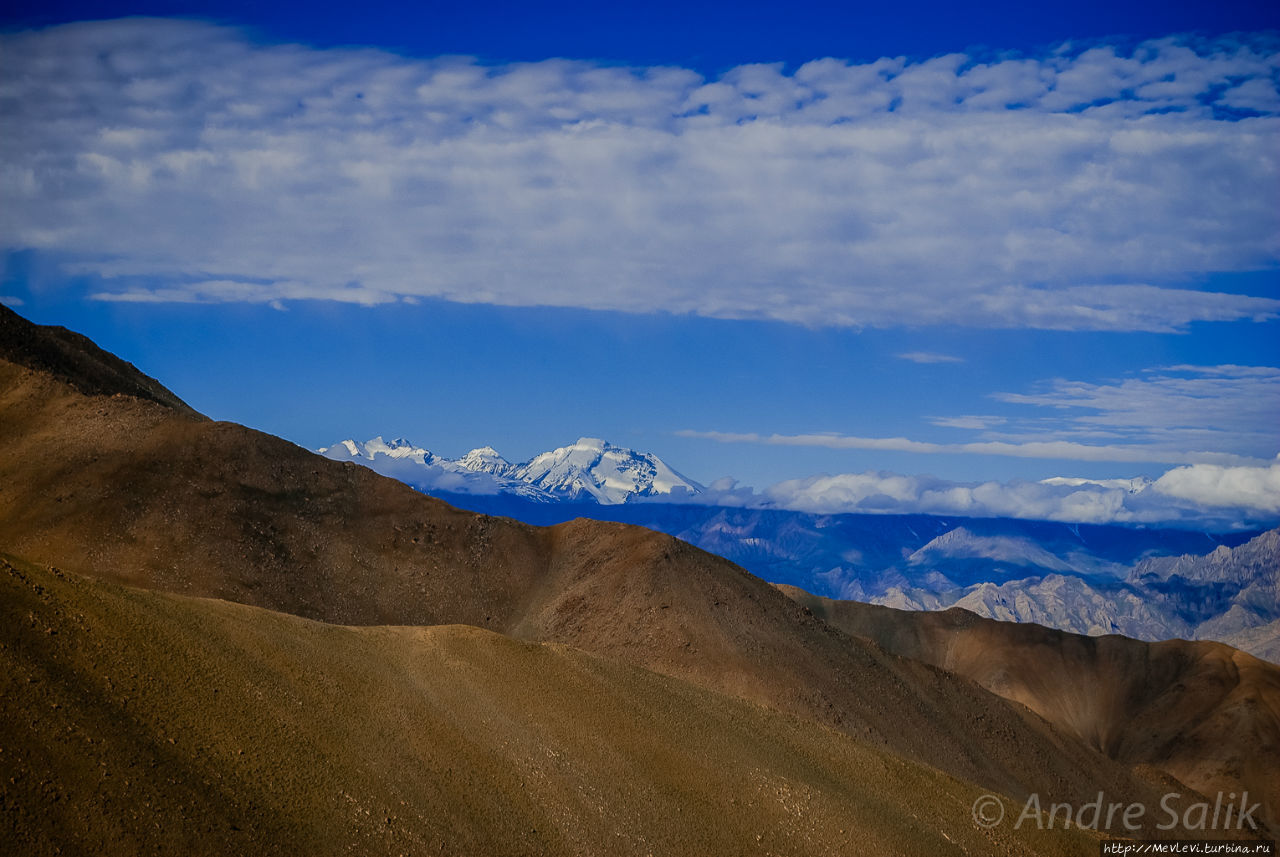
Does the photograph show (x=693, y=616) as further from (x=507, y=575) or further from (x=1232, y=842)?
(x=1232, y=842)

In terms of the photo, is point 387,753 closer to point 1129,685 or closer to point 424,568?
point 424,568

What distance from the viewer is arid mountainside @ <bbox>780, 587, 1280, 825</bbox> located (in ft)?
438

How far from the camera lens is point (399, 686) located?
4603 cm

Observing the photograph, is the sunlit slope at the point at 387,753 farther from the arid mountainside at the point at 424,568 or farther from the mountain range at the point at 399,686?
the arid mountainside at the point at 424,568

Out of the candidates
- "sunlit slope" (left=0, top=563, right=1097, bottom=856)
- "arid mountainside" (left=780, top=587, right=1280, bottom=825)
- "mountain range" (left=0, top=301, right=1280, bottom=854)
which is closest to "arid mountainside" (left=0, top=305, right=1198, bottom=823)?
"mountain range" (left=0, top=301, right=1280, bottom=854)

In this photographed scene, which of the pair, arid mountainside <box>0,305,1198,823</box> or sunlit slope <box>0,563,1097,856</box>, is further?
arid mountainside <box>0,305,1198,823</box>

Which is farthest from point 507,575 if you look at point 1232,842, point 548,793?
point 1232,842

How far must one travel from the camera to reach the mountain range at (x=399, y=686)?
33125mm

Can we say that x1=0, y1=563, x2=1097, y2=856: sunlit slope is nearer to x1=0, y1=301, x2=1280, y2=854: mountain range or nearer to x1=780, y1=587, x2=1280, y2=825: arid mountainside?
x1=0, y1=301, x2=1280, y2=854: mountain range

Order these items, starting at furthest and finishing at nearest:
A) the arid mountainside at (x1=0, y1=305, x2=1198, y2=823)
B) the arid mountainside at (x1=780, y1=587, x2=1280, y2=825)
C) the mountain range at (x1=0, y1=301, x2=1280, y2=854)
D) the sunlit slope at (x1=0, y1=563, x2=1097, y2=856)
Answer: the arid mountainside at (x1=780, y1=587, x2=1280, y2=825) → the arid mountainside at (x1=0, y1=305, x2=1198, y2=823) → the mountain range at (x1=0, y1=301, x2=1280, y2=854) → the sunlit slope at (x1=0, y1=563, x2=1097, y2=856)

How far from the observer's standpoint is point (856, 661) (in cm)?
8500

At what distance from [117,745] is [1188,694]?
152 m

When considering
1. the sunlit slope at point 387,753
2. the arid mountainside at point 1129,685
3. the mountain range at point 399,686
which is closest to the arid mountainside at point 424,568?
the mountain range at point 399,686

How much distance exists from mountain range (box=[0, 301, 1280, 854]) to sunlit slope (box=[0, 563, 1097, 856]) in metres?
0.12
